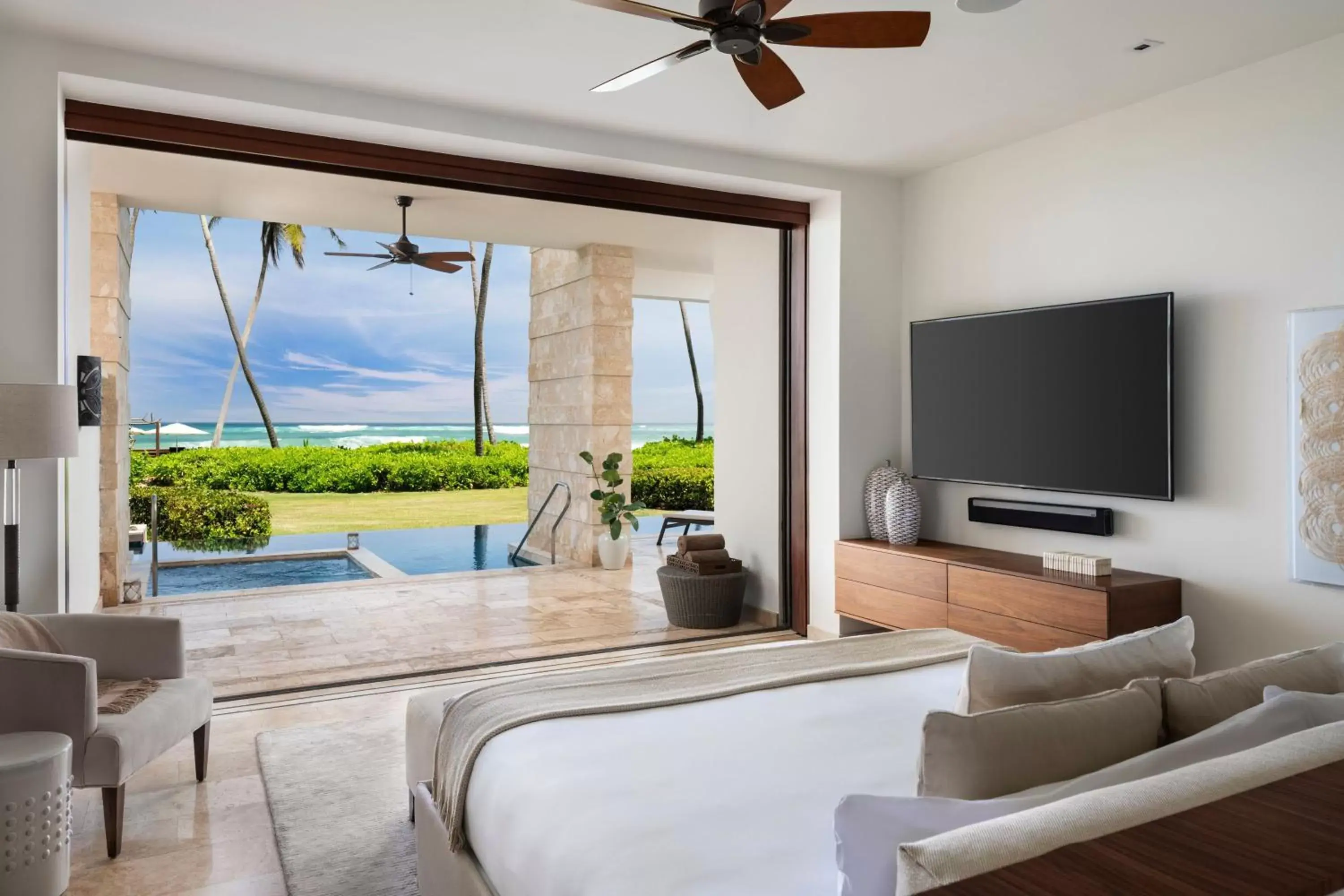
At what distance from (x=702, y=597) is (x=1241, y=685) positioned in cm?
392

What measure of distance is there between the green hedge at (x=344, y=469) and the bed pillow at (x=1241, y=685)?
43.0 ft

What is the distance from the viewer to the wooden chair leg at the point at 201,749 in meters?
3.26

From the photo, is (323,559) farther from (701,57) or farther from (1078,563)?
(1078,563)

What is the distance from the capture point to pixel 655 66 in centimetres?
283

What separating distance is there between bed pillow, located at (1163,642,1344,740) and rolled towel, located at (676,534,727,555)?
12.9 feet

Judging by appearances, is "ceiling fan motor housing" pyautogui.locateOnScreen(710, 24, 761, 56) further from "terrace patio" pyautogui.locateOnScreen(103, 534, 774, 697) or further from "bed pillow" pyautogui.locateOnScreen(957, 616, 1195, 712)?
"terrace patio" pyautogui.locateOnScreen(103, 534, 774, 697)

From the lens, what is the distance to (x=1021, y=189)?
4.65 m

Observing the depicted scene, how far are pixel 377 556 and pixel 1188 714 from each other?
8.09 meters

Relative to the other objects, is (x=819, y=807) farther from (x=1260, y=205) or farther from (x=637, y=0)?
(x=1260, y=205)

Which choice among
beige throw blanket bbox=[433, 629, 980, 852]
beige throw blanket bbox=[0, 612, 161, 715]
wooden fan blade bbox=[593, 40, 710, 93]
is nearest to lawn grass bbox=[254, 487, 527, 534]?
beige throw blanket bbox=[0, 612, 161, 715]

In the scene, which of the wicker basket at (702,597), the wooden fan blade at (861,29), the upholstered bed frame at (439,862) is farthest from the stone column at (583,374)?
the upholstered bed frame at (439,862)

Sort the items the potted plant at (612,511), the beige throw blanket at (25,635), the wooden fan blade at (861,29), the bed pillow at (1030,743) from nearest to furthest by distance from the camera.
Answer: the bed pillow at (1030,743) < the wooden fan blade at (861,29) < the beige throw blanket at (25,635) < the potted plant at (612,511)

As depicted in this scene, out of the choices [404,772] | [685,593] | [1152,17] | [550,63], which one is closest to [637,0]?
[550,63]

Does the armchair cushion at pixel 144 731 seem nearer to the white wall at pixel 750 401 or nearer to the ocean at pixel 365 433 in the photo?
the white wall at pixel 750 401
